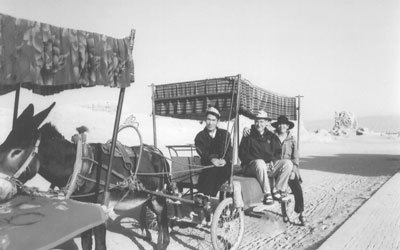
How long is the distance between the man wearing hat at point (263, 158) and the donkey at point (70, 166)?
5.44 ft

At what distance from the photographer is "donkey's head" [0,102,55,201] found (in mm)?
3414

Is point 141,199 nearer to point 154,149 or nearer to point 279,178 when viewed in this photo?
point 154,149

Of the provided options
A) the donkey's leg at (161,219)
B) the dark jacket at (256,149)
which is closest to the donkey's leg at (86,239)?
the donkey's leg at (161,219)

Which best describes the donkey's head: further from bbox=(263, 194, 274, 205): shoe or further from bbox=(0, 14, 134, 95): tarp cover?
bbox=(263, 194, 274, 205): shoe

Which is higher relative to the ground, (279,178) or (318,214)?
(279,178)

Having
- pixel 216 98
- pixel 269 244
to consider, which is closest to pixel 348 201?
pixel 269 244

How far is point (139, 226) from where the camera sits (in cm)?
661

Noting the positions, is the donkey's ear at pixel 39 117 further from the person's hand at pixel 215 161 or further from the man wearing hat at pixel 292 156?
the man wearing hat at pixel 292 156

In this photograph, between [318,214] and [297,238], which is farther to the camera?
[318,214]

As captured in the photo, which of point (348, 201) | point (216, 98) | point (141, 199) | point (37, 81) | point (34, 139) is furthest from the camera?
point (348, 201)

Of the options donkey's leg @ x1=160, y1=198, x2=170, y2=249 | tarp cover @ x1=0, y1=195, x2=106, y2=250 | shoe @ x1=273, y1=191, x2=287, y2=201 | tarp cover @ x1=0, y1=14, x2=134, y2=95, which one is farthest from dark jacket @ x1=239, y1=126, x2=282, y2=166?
tarp cover @ x1=0, y1=195, x2=106, y2=250

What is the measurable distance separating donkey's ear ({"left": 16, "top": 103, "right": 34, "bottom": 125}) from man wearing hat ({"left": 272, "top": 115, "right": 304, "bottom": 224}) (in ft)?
14.5

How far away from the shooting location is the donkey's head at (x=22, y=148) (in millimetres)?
3414

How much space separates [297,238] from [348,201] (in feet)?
12.3
